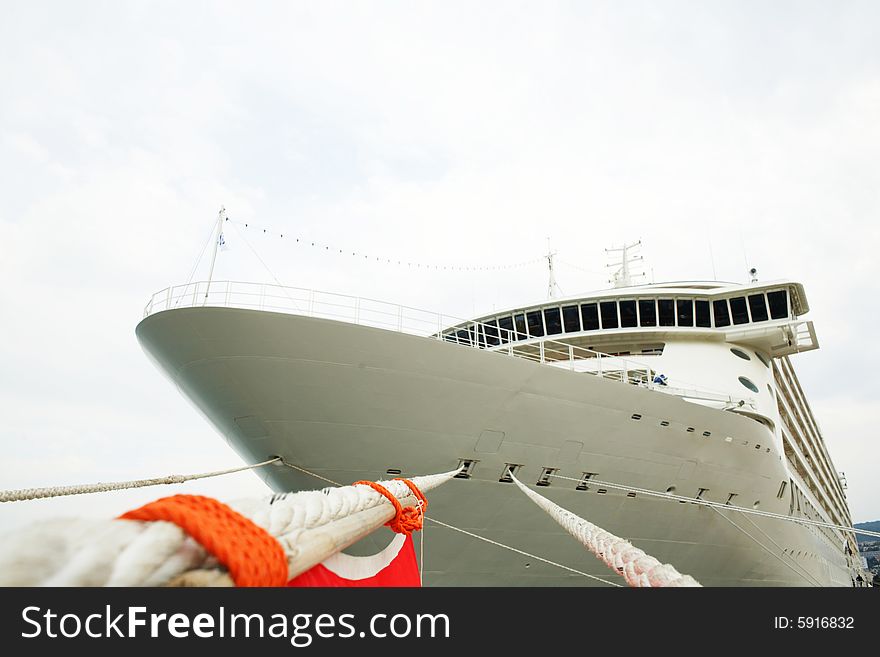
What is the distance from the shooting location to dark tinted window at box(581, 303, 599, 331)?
15.7 meters

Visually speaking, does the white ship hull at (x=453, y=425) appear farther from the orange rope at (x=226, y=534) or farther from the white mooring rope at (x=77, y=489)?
the orange rope at (x=226, y=534)

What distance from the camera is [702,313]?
15852 mm

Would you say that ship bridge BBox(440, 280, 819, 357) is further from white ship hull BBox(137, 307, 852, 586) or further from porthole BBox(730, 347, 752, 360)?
white ship hull BBox(137, 307, 852, 586)

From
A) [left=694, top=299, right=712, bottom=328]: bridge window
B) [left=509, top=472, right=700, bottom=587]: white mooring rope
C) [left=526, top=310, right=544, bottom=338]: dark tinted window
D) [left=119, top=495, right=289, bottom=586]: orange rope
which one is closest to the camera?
[left=119, top=495, right=289, bottom=586]: orange rope

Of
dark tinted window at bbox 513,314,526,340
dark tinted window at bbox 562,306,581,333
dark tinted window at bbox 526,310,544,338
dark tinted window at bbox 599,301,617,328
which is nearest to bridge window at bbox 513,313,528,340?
dark tinted window at bbox 513,314,526,340

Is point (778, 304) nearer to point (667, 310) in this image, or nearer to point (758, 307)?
point (758, 307)

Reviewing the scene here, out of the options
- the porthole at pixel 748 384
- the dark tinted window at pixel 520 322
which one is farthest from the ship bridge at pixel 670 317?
the porthole at pixel 748 384

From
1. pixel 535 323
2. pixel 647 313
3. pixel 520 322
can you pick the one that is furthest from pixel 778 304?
pixel 520 322

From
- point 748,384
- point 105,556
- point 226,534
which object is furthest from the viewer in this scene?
point 748,384

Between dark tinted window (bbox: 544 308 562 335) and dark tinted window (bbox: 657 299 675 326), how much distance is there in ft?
8.50

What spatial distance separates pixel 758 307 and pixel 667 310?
264 cm

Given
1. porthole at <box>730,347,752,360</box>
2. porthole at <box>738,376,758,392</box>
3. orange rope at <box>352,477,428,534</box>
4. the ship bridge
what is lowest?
orange rope at <box>352,477,428,534</box>

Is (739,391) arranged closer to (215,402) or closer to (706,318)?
(706,318)
